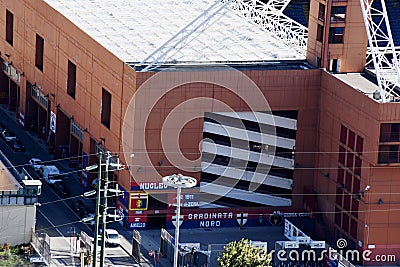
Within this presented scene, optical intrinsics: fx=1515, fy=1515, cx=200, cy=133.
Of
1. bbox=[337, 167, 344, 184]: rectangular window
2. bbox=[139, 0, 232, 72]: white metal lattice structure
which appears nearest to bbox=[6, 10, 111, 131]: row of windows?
bbox=[139, 0, 232, 72]: white metal lattice structure

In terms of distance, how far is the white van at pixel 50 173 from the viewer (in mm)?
119938

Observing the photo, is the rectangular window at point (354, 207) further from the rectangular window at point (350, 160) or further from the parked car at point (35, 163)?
the parked car at point (35, 163)

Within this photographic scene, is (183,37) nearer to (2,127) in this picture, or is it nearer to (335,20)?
(335,20)

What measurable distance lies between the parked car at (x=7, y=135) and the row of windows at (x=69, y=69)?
625 cm

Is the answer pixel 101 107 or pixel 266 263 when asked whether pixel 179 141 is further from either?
pixel 266 263

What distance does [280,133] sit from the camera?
113 m

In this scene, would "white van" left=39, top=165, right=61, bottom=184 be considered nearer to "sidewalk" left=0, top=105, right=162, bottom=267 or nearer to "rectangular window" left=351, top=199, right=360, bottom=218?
"sidewalk" left=0, top=105, right=162, bottom=267

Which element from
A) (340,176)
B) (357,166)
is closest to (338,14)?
(340,176)

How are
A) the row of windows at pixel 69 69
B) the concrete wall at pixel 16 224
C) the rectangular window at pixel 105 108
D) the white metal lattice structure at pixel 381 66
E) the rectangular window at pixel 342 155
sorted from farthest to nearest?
the row of windows at pixel 69 69, the rectangular window at pixel 105 108, the rectangular window at pixel 342 155, the white metal lattice structure at pixel 381 66, the concrete wall at pixel 16 224

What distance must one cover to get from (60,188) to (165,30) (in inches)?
642

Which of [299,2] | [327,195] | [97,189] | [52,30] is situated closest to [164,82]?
[327,195]

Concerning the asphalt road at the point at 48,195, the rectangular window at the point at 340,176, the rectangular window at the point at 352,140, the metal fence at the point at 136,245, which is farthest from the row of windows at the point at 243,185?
the asphalt road at the point at 48,195

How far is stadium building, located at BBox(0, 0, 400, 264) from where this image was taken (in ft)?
348

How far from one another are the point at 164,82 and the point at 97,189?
31.5m
